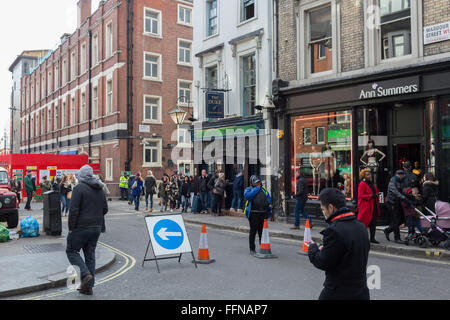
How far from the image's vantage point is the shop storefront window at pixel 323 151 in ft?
45.9

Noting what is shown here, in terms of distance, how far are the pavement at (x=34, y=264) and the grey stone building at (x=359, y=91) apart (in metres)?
8.01

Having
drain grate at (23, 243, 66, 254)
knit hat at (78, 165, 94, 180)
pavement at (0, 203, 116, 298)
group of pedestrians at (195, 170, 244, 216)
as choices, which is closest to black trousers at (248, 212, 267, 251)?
pavement at (0, 203, 116, 298)

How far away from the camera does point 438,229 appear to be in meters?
9.64

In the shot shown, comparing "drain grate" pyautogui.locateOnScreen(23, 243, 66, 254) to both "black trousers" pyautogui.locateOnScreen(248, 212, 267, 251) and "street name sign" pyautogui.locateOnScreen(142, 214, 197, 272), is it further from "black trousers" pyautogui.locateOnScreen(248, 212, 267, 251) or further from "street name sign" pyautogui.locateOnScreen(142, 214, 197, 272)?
"black trousers" pyautogui.locateOnScreen(248, 212, 267, 251)

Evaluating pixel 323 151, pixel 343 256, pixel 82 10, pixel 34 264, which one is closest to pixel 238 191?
pixel 323 151

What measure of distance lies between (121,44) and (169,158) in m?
8.61

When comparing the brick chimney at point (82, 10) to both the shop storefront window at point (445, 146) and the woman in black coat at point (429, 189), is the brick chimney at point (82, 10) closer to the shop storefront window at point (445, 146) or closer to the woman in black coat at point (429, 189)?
the shop storefront window at point (445, 146)

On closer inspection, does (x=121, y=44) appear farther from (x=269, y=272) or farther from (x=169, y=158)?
(x=269, y=272)

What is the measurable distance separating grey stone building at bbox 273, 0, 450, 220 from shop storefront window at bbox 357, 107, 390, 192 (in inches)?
1.2

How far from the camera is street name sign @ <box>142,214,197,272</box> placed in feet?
27.1
